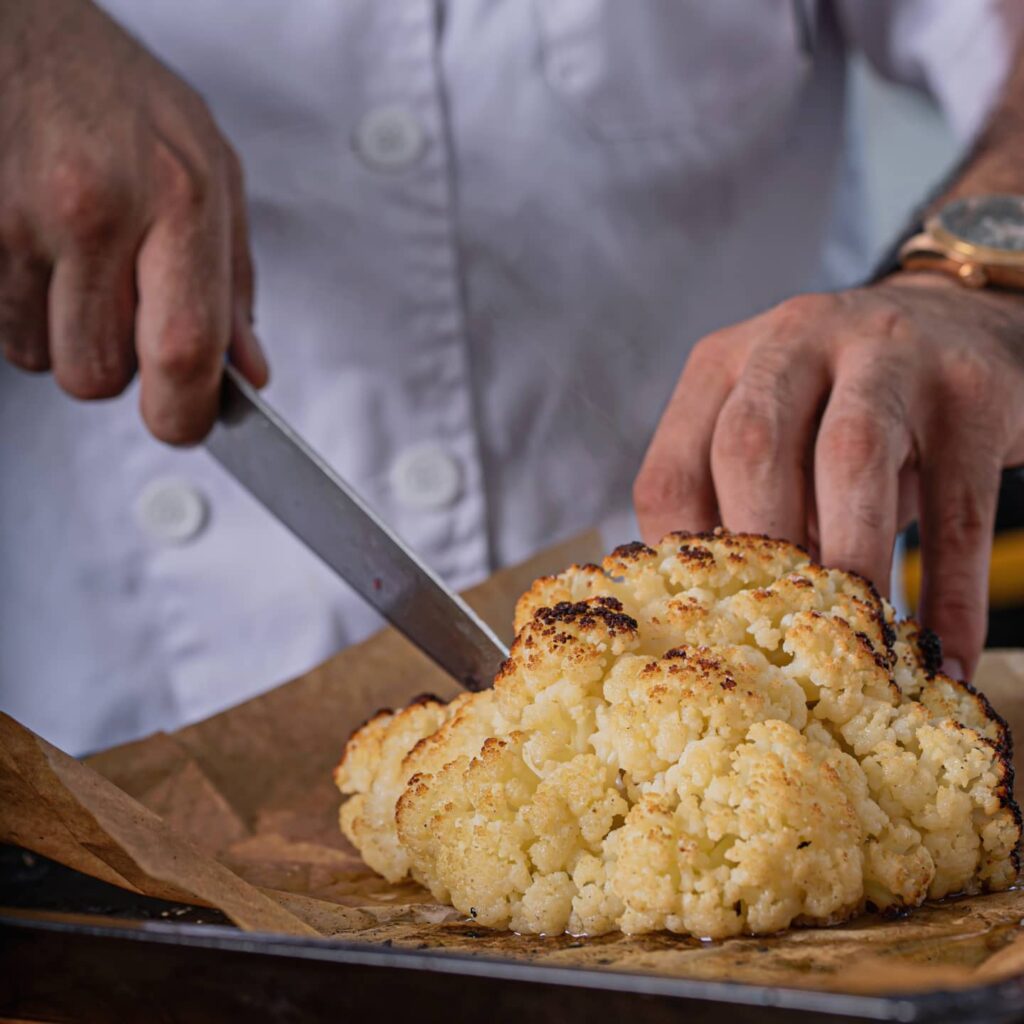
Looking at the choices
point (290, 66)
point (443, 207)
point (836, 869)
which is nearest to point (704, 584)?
point (836, 869)

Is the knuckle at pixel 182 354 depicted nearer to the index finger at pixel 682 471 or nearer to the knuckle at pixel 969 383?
the index finger at pixel 682 471

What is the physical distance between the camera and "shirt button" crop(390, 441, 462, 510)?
139cm

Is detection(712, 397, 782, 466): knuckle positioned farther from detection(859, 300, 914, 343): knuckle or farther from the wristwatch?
the wristwatch

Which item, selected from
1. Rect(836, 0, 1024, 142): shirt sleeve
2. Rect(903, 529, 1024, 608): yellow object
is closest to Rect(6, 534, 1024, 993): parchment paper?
Rect(836, 0, 1024, 142): shirt sleeve

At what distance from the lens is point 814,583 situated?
0.80 meters

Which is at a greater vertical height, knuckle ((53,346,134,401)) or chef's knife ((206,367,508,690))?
knuckle ((53,346,134,401))

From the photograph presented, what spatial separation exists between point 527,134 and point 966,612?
76 cm

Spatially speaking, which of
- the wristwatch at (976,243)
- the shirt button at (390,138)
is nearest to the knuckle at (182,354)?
the shirt button at (390,138)

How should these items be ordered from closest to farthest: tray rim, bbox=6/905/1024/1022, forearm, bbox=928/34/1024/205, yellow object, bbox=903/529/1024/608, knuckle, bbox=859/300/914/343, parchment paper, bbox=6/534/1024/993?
tray rim, bbox=6/905/1024/1022 → parchment paper, bbox=6/534/1024/993 → knuckle, bbox=859/300/914/343 → forearm, bbox=928/34/1024/205 → yellow object, bbox=903/529/1024/608

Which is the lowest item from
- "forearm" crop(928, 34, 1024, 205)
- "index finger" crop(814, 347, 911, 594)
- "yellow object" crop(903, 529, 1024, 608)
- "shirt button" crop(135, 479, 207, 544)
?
"yellow object" crop(903, 529, 1024, 608)

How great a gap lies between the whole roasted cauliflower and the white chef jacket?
620 millimetres

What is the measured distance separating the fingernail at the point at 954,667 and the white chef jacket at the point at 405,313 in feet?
1.85

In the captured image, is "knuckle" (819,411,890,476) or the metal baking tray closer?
the metal baking tray

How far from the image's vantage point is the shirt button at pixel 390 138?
134cm
